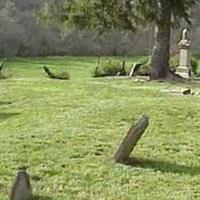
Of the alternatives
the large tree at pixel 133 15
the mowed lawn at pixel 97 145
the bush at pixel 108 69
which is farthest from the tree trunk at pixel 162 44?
the bush at pixel 108 69

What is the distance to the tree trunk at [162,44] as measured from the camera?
21.5m

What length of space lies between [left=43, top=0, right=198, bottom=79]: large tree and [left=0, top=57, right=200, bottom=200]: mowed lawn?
5.01 m

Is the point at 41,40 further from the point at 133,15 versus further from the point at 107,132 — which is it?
the point at 107,132

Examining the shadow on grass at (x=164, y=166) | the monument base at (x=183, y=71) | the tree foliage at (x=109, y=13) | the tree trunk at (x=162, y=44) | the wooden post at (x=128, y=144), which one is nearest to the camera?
the shadow on grass at (x=164, y=166)

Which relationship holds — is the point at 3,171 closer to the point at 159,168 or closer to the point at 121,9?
the point at 159,168

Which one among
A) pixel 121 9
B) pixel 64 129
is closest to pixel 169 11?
pixel 121 9

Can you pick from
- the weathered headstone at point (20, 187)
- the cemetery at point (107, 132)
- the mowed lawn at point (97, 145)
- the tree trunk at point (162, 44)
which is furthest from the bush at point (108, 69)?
the weathered headstone at point (20, 187)

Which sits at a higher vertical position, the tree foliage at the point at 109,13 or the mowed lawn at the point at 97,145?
the tree foliage at the point at 109,13

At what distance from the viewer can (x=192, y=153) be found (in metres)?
9.38

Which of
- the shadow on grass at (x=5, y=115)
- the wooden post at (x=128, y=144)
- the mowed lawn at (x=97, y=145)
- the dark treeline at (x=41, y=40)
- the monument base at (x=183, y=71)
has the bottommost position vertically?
the dark treeline at (x=41, y=40)

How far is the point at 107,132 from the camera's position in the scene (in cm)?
1075

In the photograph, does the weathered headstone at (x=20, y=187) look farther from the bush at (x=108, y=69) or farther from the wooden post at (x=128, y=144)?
the bush at (x=108, y=69)

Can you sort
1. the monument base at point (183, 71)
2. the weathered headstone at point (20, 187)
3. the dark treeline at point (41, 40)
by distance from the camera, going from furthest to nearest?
the dark treeline at point (41, 40) → the monument base at point (183, 71) → the weathered headstone at point (20, 187)

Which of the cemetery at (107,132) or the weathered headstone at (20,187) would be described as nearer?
the weathered headstone at (20,187)
